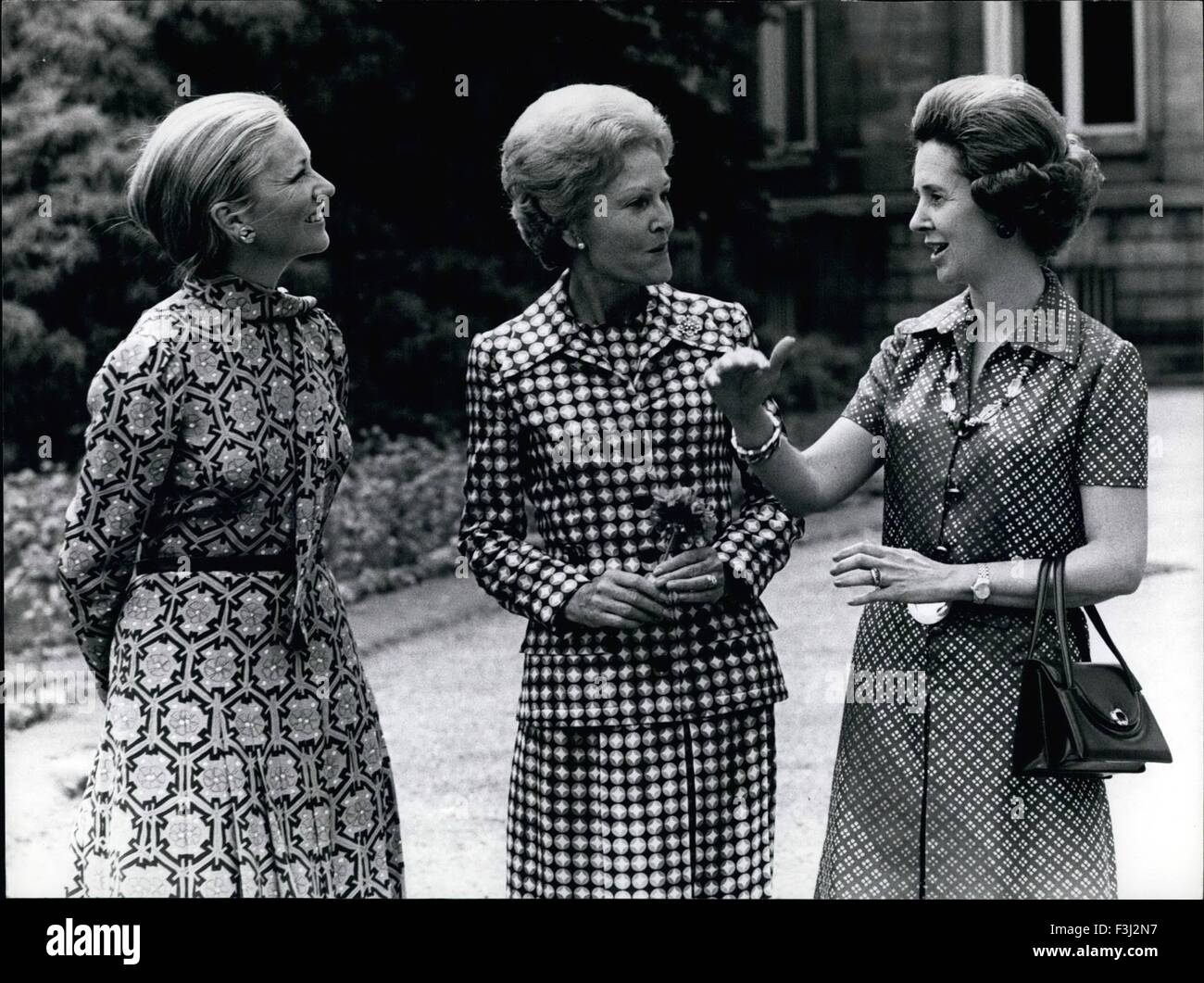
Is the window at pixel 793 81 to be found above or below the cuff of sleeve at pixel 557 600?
above

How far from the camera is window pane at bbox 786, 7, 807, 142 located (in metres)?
7.84

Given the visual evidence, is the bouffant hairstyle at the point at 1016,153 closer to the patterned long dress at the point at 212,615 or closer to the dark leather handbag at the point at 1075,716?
the dark leather handbag at the point at 1075,716

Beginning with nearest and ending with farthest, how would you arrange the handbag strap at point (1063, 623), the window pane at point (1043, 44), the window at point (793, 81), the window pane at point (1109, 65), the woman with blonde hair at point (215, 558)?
the handbag strap at point (1063, 623) < the woman with blonde hair at point (215, 558) < the window pane at point (1109, 65) < the window pane at point (1043, 44) < the window at point (793, 81)

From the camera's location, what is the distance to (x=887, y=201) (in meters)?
8.38

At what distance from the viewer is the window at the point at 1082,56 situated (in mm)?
6711

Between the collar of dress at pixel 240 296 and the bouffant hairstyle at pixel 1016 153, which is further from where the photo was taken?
the collar of dress at pixel 240 296

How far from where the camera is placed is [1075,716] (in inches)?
125

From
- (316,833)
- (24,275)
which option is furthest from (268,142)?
(24,275)

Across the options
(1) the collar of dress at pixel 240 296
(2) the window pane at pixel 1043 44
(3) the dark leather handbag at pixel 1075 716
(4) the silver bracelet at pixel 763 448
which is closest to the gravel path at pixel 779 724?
(3) the dark leather handbag at pixel 1075 716

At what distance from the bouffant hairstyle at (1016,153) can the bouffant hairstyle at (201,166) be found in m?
1.25

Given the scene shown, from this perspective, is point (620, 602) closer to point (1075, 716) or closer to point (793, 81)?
point (1075, 716)

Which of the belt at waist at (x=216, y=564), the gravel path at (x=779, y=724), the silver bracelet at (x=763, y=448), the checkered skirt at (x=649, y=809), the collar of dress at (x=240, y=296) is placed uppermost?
the collar of dress at (x=240, y=296)

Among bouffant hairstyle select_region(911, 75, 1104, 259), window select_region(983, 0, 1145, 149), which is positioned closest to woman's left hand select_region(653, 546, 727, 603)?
bouffant hairstyle select_region(911, 75, 1104, 259)
